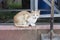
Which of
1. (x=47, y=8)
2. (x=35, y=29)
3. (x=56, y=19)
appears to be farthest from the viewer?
(x=47, y=8)

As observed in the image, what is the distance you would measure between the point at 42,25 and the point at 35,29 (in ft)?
0.68

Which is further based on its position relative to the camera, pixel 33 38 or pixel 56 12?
pixel 56 12

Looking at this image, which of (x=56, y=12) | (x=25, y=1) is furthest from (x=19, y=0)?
(x=56, y=12)

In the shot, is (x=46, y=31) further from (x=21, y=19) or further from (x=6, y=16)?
(x=6, y=16)

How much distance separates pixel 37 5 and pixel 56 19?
1.33ft

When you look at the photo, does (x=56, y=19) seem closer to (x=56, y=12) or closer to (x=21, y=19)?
(x=56, y=12)

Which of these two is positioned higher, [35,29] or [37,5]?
[37,5]

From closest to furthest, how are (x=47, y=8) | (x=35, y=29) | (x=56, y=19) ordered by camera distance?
(x=35, y=29)
(x=56, y=19)
(x=47, y=8)

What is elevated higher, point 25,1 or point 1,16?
point 25,1

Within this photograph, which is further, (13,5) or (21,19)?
(13,5)

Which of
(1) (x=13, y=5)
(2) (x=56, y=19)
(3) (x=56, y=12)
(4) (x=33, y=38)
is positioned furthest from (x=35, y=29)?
(1) (x=13, y=5)

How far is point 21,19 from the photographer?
299 cm

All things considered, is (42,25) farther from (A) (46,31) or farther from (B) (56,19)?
(B) (56,19)

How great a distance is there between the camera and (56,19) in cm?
354
